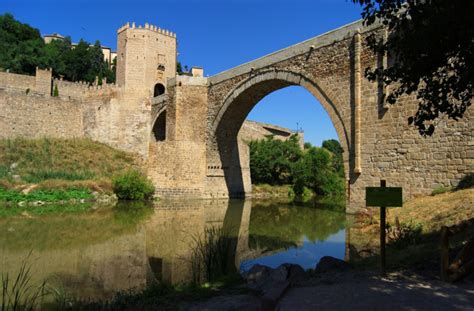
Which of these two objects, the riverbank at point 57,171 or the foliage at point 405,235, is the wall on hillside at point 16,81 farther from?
the foliage at point 405,235

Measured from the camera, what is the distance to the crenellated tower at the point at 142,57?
84.2 ft

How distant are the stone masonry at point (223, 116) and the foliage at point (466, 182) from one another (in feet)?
0.43

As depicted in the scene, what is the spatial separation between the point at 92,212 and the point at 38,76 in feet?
59.8

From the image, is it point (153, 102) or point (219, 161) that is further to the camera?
point (153, 102)

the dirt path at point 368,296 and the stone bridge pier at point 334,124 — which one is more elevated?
the stone bridge pier at point 334,124

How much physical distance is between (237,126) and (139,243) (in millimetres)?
12392

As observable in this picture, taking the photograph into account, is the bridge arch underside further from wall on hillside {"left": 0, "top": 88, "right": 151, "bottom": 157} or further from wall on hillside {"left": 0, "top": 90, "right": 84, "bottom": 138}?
wall on hillside {"left": 0, "top": 90, "right": 84, "bottom": 138}

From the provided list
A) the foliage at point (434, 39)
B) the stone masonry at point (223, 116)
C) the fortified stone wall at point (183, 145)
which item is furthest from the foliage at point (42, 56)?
the foliage at point (434, 39)

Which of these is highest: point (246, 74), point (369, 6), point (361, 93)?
point (246, 74)

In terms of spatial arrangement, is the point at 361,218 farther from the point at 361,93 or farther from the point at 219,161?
the point at 219,161

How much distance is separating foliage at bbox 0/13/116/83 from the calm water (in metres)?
26.6

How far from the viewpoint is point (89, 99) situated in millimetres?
25656

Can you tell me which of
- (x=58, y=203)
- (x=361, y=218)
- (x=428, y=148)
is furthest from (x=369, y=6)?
(x=58, y=203)

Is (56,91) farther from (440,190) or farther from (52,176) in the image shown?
(440,190)
